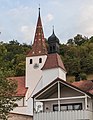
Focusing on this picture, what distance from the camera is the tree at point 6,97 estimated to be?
19.3 meters

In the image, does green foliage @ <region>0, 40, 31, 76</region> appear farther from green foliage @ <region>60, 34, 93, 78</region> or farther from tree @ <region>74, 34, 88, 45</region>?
tree @ <region>74, 34, 88, 45</region>

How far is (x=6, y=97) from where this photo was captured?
1956cm

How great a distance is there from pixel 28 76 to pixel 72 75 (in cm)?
3638

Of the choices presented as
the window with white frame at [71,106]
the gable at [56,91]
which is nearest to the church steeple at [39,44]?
the gable at [56,91]

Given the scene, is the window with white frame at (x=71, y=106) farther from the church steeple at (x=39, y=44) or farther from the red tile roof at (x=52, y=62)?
the church steeple at (x=39, y=44)

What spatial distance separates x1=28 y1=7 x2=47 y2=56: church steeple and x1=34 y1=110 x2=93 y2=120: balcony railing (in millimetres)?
31655

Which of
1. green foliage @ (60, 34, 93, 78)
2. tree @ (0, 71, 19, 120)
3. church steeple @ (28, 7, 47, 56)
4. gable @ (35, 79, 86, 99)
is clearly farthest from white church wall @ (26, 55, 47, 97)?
tree @ (0, 71, 19, 120)

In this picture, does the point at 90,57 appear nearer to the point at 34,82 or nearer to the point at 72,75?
the point at 72,75

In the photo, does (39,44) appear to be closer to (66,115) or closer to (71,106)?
(71,106)

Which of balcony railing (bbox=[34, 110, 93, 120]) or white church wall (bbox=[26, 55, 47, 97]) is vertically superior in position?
white church wall (bbox=[26, 55, 47, 97])

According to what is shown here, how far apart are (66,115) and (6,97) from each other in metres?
8.53

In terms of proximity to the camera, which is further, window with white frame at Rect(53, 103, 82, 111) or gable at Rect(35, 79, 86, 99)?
A: window with white frame at Rect(53, 103, 82, 111)

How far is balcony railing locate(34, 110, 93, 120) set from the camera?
84.7ft

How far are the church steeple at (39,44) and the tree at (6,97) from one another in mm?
38528
